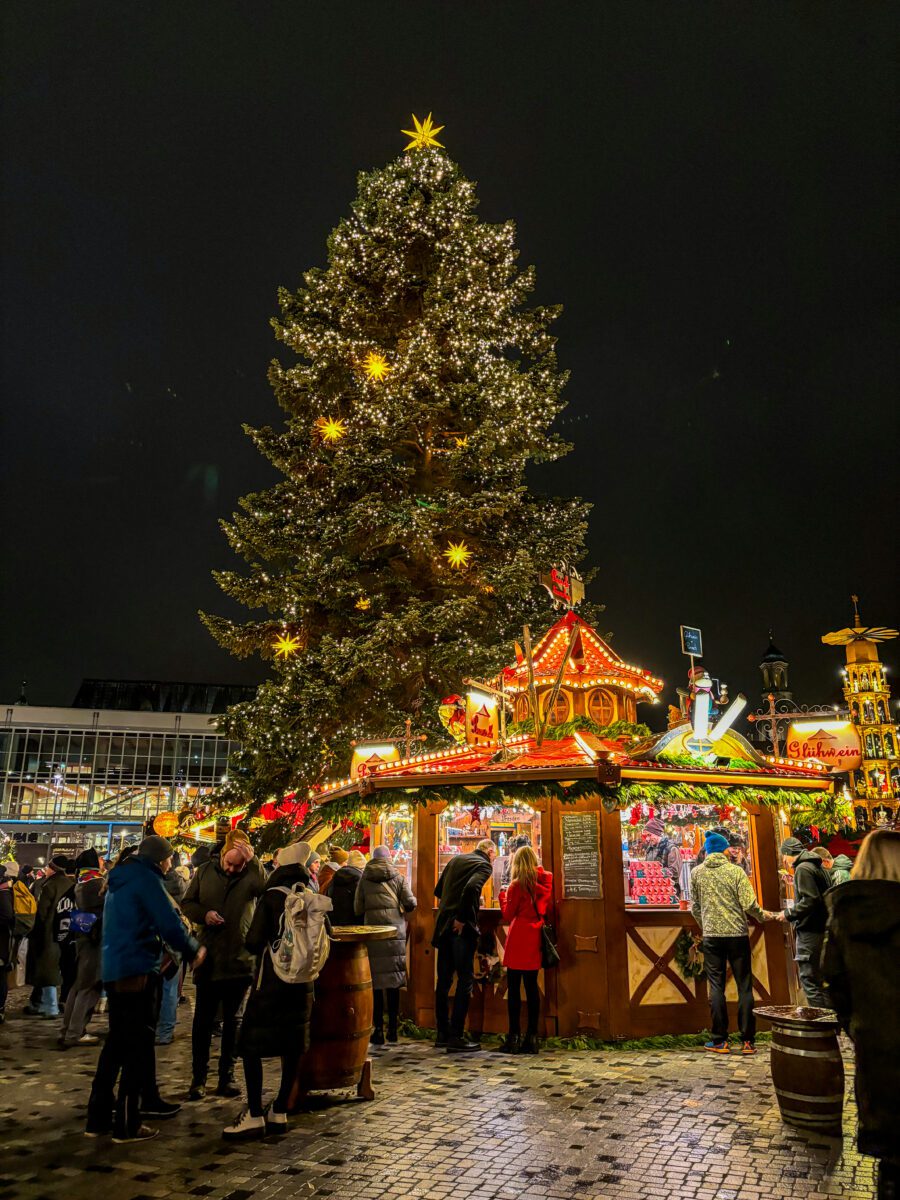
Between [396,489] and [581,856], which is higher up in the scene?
[396,489]

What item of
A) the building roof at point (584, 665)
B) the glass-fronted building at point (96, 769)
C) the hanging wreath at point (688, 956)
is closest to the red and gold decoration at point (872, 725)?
the glass-fronted building at point (96, 769)

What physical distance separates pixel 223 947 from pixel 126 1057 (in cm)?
121

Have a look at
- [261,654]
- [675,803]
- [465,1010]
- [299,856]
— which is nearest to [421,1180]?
[299,856]

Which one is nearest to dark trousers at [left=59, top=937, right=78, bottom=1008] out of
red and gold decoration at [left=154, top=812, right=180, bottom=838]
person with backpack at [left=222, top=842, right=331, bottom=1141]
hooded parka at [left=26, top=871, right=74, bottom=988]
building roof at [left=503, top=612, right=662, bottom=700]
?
hooded parka at [left=26, top=871, right=74, bottom=988]

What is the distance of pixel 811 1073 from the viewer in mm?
5500

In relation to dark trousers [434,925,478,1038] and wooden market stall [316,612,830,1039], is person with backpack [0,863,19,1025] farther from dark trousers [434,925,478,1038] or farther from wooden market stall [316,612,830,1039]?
dark trousers [434,925,478,1038]

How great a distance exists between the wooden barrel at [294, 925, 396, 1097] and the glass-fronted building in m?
39.4

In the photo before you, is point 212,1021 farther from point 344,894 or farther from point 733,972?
point 733,972

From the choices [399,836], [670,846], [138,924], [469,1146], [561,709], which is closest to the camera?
[469,1146]

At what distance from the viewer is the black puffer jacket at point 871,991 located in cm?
365

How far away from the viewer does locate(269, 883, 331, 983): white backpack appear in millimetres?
5445

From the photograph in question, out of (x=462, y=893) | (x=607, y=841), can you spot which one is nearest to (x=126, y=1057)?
(x=462, y=893)

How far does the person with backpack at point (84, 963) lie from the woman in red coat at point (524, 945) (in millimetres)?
4287

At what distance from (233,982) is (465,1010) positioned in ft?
10.1
